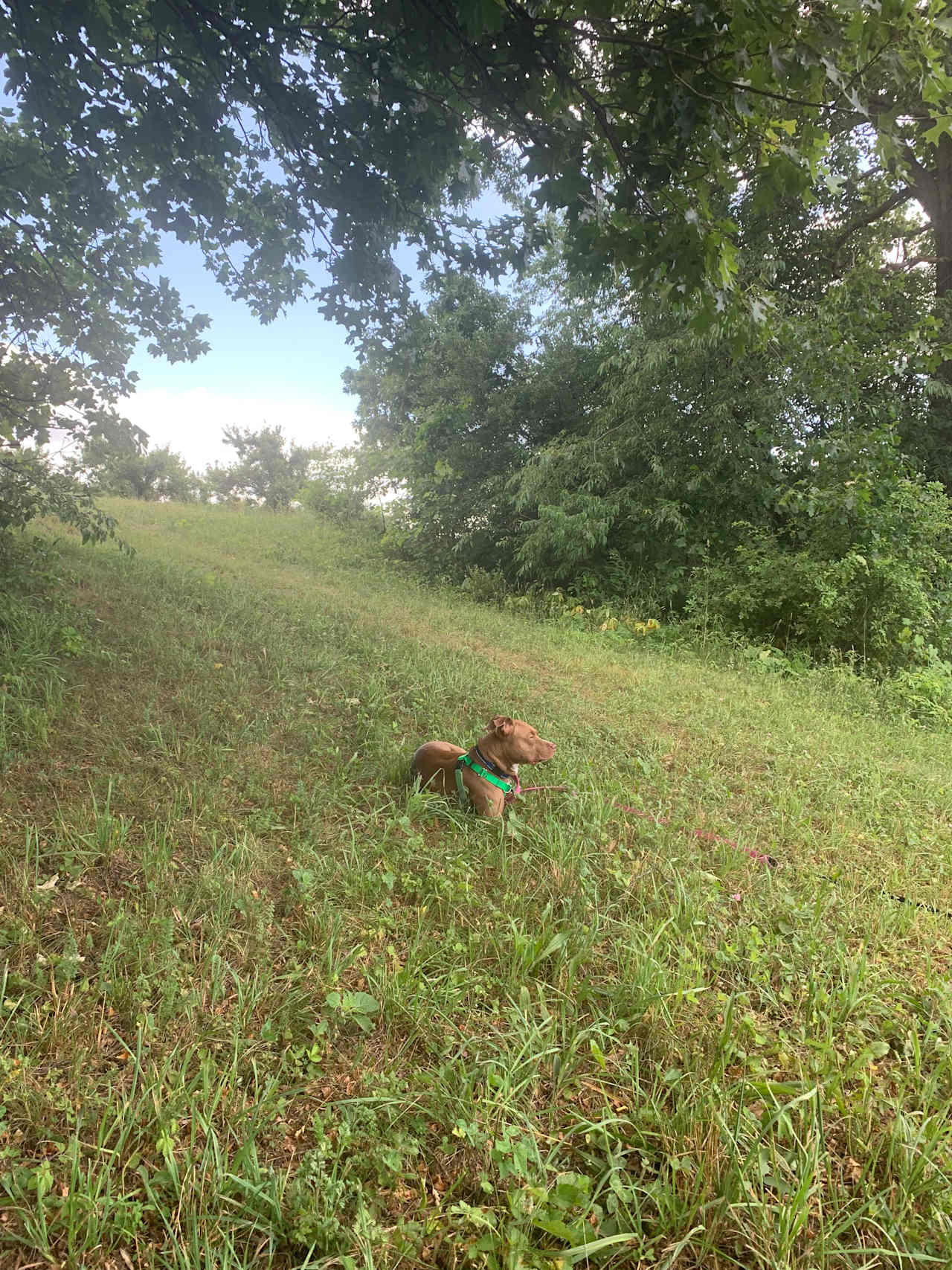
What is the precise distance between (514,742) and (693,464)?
6985 mm

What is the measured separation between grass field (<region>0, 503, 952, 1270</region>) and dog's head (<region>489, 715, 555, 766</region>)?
287 mm

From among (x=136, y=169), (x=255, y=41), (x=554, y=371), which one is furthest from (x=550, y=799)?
(x=554, y=371)

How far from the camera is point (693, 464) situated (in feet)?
27.4

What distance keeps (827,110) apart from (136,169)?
209 inches

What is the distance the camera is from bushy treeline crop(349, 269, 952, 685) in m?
6.38

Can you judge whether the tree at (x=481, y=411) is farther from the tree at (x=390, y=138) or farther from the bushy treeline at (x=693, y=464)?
the tree at (x=390, y=138)

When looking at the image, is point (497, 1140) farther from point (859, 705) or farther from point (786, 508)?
point (786, 508)

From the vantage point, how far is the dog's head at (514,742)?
2777mm

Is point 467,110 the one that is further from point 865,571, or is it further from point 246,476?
point 246,476

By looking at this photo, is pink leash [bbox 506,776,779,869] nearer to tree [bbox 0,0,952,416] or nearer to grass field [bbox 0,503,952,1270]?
grass field [bbox 0,503,952,1270]

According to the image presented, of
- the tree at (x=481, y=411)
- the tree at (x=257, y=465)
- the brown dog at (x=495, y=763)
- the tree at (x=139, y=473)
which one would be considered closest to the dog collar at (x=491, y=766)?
the brown dog at (x=495, y=763)

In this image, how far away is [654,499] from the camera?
28.4ft

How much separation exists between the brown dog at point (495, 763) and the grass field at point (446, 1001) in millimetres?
145

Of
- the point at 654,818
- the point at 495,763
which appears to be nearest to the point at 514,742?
the point at 495,763
